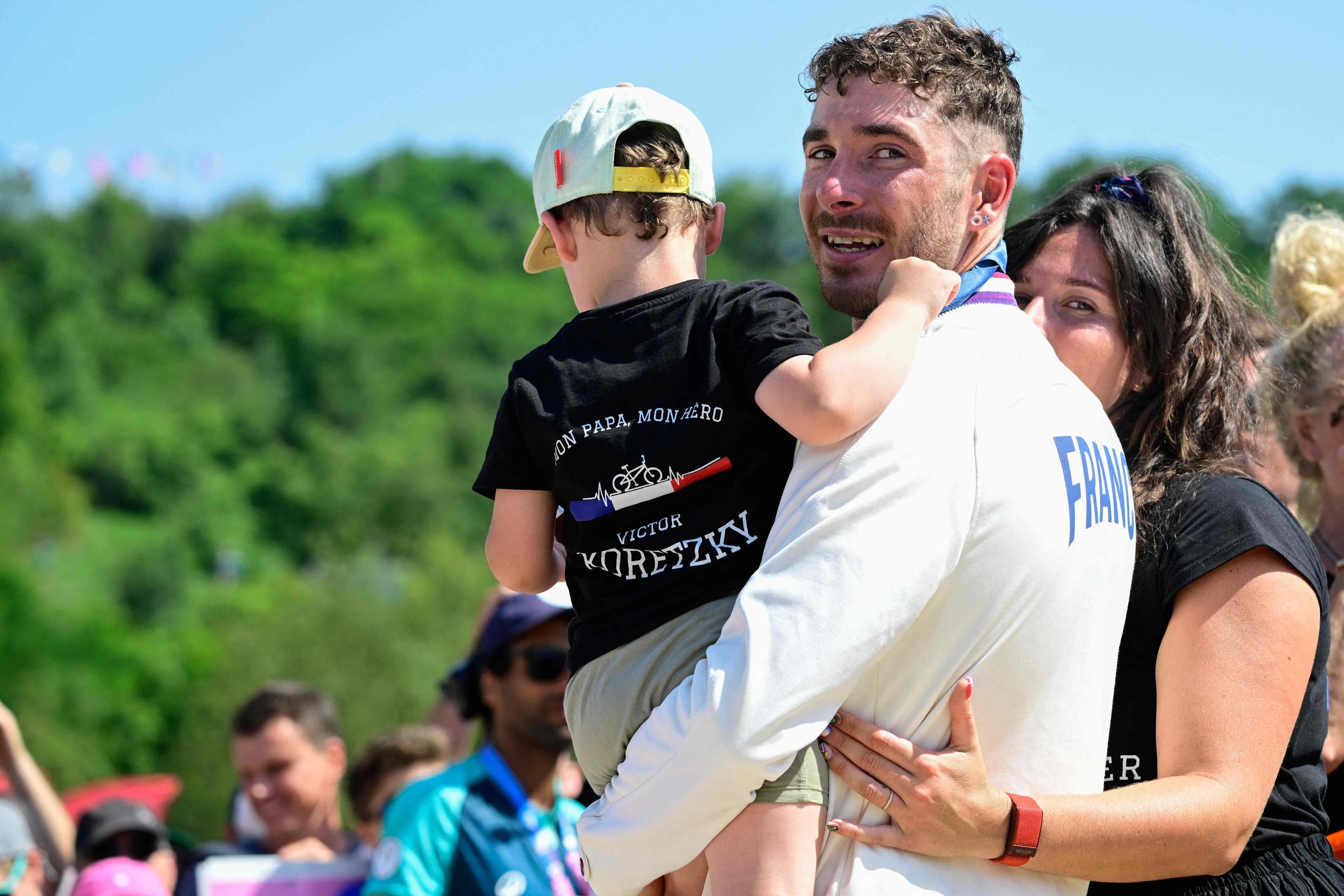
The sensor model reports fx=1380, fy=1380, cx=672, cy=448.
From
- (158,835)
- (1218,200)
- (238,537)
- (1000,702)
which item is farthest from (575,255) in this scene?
(238,537)

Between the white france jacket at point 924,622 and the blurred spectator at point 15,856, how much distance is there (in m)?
3.63

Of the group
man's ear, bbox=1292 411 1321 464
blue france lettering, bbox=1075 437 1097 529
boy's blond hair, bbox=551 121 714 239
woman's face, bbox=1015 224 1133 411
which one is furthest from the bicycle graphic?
man's ear, bbox=1292 411 1321 464

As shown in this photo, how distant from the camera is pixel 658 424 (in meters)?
2.33

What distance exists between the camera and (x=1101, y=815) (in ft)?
7.43

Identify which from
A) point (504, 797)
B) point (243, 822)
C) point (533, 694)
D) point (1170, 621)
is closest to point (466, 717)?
point (533, 694)

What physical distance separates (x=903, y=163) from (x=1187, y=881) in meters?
1.42

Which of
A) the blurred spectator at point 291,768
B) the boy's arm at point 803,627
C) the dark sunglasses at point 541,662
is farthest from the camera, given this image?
the blurred spectator at point 291,768

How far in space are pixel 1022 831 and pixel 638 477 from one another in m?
0.84

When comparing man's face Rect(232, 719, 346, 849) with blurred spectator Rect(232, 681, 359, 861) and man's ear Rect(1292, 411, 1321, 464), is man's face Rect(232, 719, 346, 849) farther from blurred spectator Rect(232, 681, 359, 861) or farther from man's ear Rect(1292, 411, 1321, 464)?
man's ear Rect(1292, 411, 1321, 464)

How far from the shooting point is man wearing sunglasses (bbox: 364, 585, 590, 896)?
15.1 feet

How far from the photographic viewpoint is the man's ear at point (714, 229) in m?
2.64

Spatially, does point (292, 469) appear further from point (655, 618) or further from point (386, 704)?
point (655, 618)

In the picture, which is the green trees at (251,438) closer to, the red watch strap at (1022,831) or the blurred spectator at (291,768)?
the blurred spectator at (291,768)

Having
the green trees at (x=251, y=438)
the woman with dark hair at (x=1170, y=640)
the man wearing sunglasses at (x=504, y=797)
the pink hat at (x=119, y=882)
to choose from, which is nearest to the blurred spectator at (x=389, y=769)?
the man wearing sunglasses at (x=504, y=797)
